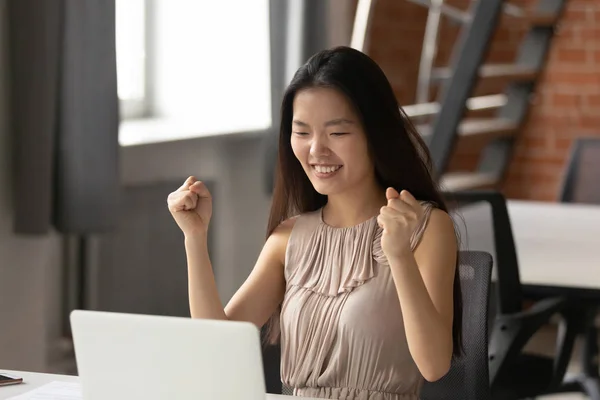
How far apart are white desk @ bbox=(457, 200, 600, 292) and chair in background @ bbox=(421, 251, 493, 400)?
1.26 ft

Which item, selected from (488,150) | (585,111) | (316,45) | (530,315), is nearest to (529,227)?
(530,315)

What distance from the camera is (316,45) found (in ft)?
12.8

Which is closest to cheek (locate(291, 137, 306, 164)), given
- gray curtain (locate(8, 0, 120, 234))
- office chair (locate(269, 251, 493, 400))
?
office chair (locate(269, 251, 493, 400))

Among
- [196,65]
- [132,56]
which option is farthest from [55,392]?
[196,65]

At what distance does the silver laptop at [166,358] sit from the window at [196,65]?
8.58ft

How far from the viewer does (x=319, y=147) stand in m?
1.71

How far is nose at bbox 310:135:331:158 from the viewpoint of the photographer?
1704mm

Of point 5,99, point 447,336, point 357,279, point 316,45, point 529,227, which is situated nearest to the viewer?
point 447,336

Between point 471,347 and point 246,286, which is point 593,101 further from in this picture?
point 246,286

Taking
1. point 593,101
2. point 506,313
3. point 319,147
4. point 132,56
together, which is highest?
point 132,56

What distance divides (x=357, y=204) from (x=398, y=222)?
321 mm

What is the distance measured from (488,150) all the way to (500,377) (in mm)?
2356

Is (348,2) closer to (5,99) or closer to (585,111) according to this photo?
(585,111)

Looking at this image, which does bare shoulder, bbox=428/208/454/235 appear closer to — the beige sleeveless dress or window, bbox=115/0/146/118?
the beige sleeveless dress
